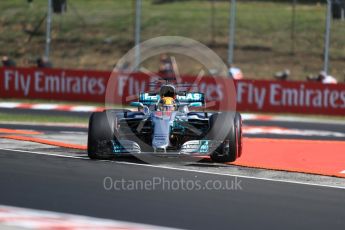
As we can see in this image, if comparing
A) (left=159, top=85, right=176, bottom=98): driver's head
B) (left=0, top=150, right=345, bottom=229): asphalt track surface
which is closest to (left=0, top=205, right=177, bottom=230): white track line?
(left=0, top=150, right=345, bottom=229): asphalt track surface

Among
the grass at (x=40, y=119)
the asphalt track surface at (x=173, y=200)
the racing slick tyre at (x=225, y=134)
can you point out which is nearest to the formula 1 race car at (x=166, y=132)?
the racing slick tyre at (x=225, y=134)

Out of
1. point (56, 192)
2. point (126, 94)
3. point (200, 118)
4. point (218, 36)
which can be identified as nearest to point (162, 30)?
point (218, 36)

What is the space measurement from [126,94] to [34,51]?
14407mm

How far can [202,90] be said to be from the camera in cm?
2831

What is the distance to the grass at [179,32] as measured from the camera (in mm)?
38562

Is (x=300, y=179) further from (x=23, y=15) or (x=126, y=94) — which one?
(x=23, y=15)

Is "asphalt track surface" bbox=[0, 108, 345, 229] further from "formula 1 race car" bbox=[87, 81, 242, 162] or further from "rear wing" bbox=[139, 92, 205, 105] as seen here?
"rear wing" bbox=[139, 92, 205, 105]

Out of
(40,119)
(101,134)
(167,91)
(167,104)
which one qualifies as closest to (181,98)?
(167,91)

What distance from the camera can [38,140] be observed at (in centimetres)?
1642

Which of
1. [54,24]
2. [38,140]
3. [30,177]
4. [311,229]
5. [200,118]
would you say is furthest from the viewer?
[54,24]

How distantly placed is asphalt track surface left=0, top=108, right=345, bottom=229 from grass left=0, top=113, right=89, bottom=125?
10292mm

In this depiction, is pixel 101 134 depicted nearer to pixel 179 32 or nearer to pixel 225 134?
pixel 225 134

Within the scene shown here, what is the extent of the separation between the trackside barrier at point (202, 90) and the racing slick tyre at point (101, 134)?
1205 centimetres

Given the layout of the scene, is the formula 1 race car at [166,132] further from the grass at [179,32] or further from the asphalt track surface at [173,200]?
the grass at [179,32]
